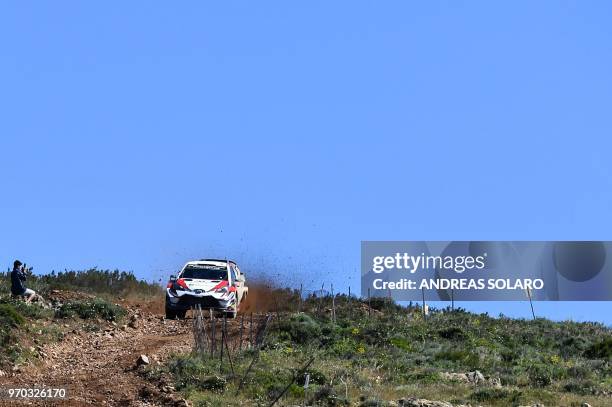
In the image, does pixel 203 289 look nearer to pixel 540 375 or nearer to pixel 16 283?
pixel 16 283

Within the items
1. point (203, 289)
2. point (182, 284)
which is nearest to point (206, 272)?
point (182, 284)


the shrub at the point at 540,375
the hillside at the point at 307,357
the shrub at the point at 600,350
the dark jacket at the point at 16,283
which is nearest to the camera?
the hillside at the point at 307,357

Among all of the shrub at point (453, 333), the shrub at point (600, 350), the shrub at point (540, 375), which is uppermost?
the shrub at point (453, 333)

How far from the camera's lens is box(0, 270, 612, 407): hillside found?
23438mm

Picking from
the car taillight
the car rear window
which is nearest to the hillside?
the car taillight

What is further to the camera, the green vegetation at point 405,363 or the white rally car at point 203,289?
the white rally car at point 203,289

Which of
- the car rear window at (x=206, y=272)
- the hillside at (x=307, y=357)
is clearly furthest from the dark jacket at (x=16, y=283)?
the car rear window at (x=206, y=272)

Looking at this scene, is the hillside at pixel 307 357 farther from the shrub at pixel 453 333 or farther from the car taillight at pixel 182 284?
the car taillight at pixel 182 284

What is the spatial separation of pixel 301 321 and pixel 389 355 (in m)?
4.19

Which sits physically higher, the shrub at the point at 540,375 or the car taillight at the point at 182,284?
the car taillight at the point at 182,284

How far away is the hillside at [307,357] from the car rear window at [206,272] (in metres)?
1.54

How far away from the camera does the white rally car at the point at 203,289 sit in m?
34.8

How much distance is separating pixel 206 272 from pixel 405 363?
32.0 ft

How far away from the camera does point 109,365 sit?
2580 centimetres
